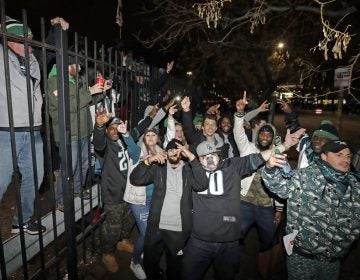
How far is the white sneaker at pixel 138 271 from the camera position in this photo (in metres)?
4.08

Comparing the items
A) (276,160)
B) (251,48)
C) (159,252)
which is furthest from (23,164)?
(251,48)

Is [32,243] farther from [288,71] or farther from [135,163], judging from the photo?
[288,71]

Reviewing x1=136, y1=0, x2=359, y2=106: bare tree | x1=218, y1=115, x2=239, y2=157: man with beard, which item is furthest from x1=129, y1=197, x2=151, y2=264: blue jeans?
x1=136, y1=0, x2=359, y2=106: bare tree

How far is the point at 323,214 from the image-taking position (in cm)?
310

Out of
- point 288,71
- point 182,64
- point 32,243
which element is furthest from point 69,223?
point 182,64

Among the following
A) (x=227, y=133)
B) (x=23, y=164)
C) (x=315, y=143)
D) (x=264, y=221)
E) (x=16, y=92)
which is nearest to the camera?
(x=16, y=92)

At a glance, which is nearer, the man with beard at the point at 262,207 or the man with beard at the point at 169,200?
the man with beard at the point at 169,200

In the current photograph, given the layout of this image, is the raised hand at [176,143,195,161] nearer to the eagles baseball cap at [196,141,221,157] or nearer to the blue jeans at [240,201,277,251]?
the eagles baseball cap at [196,141,221,157]

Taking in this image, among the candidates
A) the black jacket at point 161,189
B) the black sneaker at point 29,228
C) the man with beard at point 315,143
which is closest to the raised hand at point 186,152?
the black jacket at point 161,189

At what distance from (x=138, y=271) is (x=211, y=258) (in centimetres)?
113

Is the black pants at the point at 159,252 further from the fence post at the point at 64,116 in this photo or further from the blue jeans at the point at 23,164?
the blue jeans at the point at 23,164

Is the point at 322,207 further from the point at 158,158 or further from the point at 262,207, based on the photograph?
the point at 158,158

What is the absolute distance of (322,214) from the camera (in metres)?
3.10

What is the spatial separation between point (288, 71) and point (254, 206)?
48.7ft
